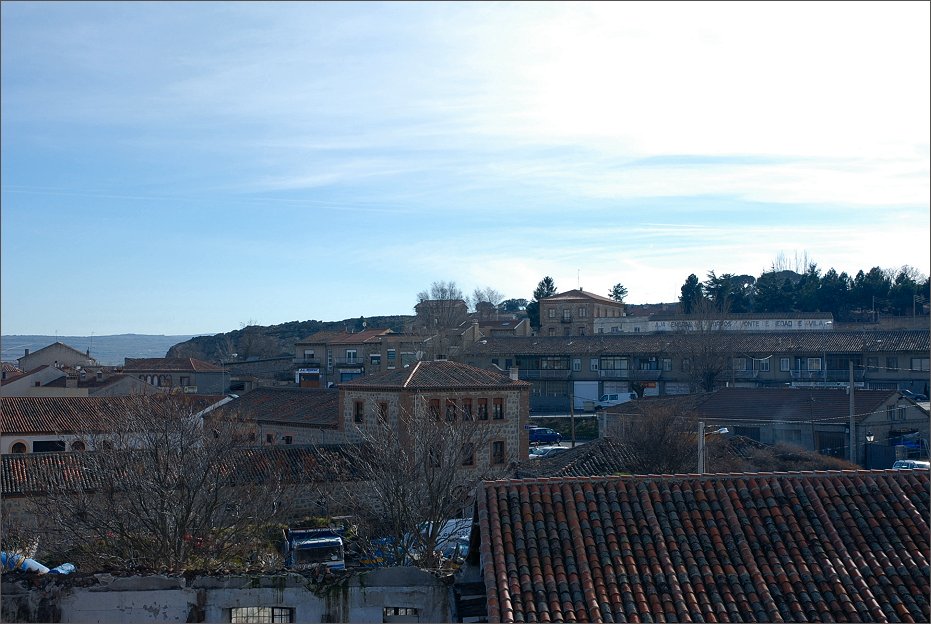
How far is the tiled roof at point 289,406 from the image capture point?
124 ft

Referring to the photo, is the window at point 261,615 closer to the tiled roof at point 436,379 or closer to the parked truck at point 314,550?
the parked truck at point 314,550

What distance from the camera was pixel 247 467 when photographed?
27875 mm

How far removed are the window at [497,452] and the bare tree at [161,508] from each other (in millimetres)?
12546

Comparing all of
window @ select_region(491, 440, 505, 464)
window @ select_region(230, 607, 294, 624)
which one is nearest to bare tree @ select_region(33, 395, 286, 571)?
window @ select_region(230, 607, 294, 624)

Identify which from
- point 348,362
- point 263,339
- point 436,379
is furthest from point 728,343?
point 263,339

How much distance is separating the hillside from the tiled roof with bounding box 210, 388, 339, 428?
49.5 metres

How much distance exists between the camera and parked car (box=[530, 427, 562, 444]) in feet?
156

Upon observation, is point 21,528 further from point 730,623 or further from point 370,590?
point 730,623

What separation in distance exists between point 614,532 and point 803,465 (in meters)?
22.4

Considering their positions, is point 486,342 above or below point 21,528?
above

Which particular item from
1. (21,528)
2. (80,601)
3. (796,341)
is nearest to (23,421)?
(21,528)

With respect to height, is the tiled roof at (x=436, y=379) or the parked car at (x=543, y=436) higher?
the tiled roof at (x=436, y=379)

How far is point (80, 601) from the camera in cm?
1311

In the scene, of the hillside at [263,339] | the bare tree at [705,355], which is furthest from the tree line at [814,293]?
the hillside at [263,339]
